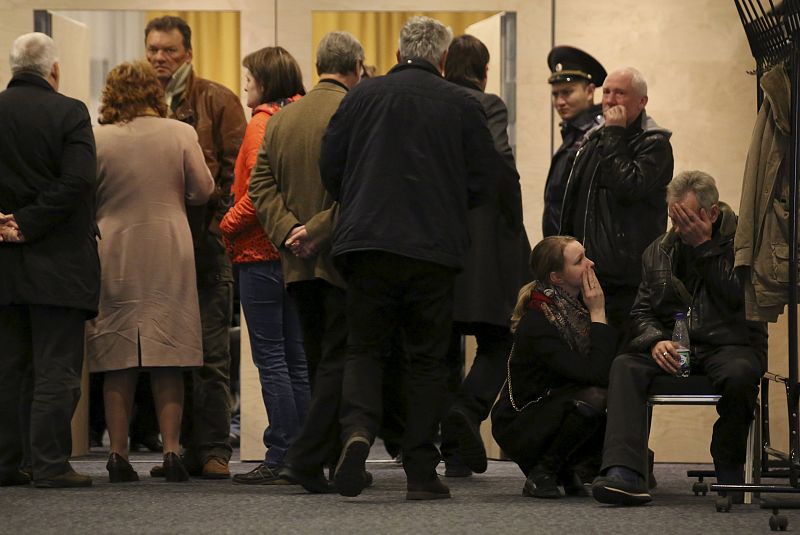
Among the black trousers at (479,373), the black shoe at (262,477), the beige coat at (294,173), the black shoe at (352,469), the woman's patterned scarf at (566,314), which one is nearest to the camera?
the black shoe at (352,469)

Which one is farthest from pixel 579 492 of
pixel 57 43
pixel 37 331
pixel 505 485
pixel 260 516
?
pixel 57 43

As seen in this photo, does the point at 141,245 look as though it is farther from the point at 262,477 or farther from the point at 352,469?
the point at 352,469

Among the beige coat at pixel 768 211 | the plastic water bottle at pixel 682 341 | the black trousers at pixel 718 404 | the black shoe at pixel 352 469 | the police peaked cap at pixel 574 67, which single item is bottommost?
the black shoe at pixel 352 469

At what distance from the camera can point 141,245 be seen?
5.48 metres

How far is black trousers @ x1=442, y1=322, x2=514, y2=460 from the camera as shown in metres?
5.65

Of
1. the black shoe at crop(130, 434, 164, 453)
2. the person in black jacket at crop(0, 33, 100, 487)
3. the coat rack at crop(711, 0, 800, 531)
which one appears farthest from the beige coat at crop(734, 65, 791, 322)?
the black shoe at crop(130, 434, 164, 453)

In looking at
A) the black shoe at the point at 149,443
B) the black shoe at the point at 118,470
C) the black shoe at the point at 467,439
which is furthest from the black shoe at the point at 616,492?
the black shoe at the point at 149,443

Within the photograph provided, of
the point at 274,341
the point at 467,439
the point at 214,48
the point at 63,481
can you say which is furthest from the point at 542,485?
the point at 214,48

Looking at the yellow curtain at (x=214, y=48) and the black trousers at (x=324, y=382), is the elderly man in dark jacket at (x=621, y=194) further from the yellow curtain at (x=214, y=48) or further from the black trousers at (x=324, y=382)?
the yellow curtain at (x=214, y=48)

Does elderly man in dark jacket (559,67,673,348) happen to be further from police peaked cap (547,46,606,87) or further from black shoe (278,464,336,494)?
black shoe (278,464,336,494)

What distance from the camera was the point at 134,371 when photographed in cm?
553

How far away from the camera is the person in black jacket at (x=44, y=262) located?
526 cm

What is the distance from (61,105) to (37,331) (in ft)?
2.68

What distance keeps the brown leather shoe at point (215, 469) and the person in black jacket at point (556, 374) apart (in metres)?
1.18
